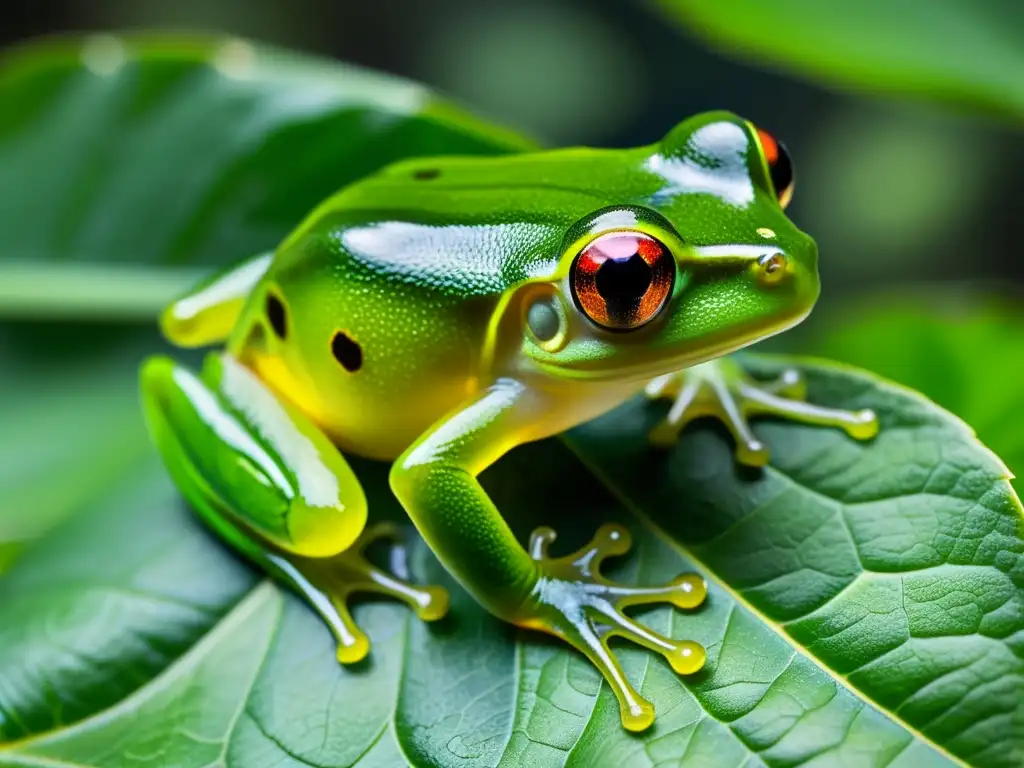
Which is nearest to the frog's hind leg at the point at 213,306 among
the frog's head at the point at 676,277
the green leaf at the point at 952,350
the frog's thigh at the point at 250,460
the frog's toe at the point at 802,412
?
the frog's thigh at the point at 250,460

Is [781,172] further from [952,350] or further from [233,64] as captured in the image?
[233,64]

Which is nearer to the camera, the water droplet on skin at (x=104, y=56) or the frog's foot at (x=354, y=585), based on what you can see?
the frog's foot at (x=354, y=585)

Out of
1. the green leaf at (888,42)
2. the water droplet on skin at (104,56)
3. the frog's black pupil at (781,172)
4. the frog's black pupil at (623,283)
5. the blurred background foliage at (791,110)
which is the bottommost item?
the blurred background foliage at (791,110)

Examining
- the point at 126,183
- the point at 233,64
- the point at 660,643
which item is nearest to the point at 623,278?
the point at 660,643

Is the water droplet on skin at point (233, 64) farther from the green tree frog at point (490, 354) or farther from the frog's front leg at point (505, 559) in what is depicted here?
the frog's front leg at point (505, 559)

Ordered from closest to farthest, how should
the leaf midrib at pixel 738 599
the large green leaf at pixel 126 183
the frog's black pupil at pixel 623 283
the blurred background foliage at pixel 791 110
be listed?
1. the leaf midrib at pixel 738 599
2. the frog's black pupil at pixel 623 283
3. the blurred background foliage at pixel 791 110
4. the large green leaf at pixel 126 183

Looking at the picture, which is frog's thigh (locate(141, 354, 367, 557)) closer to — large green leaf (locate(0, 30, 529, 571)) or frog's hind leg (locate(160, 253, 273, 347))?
frog's hind leg (locate(160, 253, 273, 347))

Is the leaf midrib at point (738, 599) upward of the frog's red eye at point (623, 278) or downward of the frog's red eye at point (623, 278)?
downward

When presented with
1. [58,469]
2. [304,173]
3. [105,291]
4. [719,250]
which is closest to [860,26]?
[719,250]
